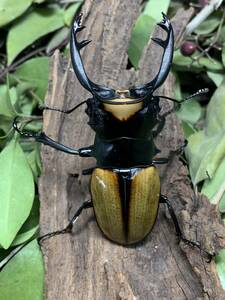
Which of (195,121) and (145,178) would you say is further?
(195,121)

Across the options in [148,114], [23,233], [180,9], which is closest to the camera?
[148,114]

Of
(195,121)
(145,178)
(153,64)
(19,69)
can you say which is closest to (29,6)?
(19,69)

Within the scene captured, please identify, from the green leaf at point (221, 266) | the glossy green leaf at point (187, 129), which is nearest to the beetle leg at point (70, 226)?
the green leaf at point (221, 266)

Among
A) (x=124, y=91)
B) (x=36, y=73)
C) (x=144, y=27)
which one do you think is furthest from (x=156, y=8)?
(x=124, y=91)

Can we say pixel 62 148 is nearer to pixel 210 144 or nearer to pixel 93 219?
pixel 93 219

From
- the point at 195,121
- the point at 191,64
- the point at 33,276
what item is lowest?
the point at 33,276

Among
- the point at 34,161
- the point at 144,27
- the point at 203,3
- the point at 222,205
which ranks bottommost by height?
the point at 34,161

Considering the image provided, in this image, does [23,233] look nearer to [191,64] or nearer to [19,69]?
[19,69]

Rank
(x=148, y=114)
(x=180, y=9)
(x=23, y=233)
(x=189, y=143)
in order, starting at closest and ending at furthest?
1. (x=148, y=114)
2. (x=23, y=233)
3. (x=189, y=143)
4. (x=180, y=9)
